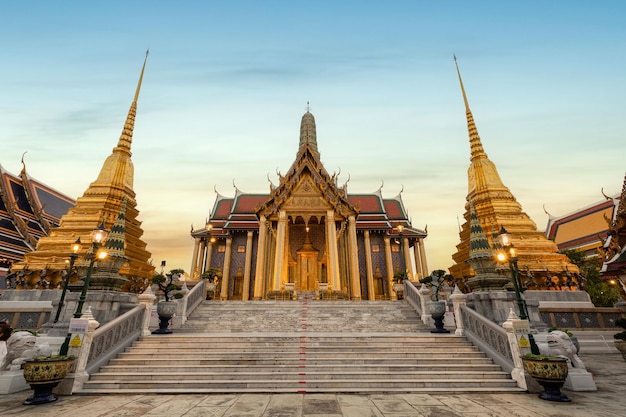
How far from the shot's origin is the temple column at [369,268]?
85.0ft

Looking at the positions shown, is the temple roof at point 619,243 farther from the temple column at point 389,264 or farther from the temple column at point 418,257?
the temple column at point 418,257

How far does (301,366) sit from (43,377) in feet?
17.9

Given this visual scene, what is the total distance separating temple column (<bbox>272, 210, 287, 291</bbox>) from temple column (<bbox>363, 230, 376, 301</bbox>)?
963cm

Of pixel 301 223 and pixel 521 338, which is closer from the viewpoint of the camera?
pixel 521 338

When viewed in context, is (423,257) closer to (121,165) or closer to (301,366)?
(301,366)

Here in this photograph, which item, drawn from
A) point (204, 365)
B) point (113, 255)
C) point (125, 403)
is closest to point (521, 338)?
point (204, 365)

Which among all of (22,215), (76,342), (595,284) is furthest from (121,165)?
(595,284)

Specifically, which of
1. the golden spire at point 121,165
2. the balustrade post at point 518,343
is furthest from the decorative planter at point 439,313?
the golden spire at point 121,165

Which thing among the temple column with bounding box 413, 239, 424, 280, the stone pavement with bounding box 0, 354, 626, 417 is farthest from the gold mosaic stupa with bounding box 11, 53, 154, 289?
the temple column with bounding box 413, 239, 424, 280

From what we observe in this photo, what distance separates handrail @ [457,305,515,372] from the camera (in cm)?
755

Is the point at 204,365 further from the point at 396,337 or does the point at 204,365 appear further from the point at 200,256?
the point at 200,256

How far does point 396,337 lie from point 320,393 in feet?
12.2

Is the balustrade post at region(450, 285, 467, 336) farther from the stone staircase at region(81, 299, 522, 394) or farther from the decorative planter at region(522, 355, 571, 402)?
the decorative planter at region(522, 355, 571, 402)

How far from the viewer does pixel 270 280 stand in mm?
21438
